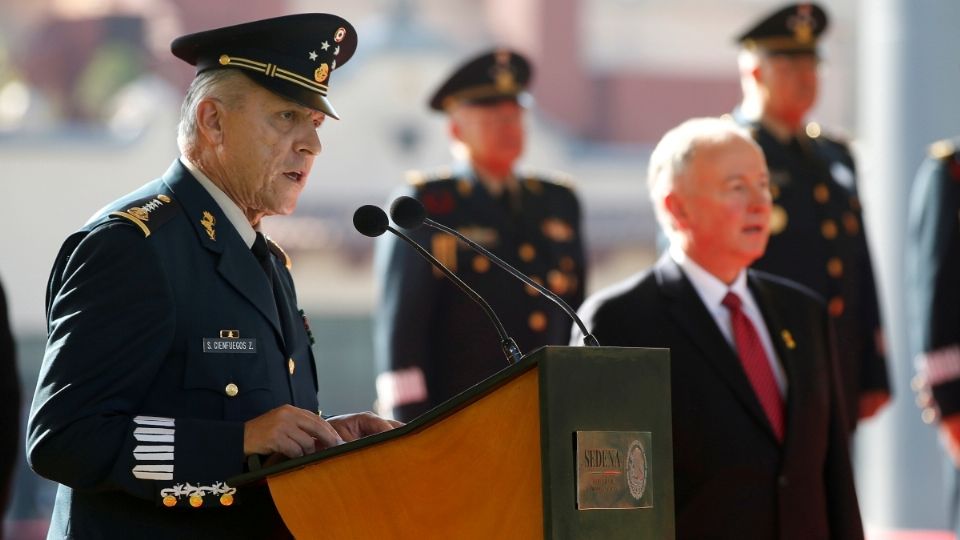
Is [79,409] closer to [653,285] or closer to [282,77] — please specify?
[282,77]

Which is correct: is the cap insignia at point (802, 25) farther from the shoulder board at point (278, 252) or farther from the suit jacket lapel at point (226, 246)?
the suit jacket lapel at point (226, 246)

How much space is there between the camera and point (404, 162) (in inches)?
982

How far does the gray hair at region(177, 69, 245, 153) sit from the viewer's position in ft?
9.80

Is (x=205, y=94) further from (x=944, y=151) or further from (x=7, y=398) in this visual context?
(x=944, y=151)

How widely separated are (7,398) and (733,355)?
1.93 metres

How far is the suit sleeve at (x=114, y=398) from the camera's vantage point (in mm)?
2658

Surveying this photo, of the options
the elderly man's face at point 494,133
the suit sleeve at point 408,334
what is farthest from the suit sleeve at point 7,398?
the elderly man's face at point 494,133

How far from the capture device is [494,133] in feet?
19.5

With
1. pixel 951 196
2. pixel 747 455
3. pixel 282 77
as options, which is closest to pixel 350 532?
pixel 282 77

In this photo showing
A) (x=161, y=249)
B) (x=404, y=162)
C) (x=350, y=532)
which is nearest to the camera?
(x=350, y=532)

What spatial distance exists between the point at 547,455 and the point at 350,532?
359 millimetres

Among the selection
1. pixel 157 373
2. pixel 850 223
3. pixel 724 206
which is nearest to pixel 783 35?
pixel 850 223

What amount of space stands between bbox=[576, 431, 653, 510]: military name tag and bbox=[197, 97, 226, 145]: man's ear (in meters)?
0.90

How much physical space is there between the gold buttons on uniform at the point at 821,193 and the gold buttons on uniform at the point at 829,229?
0.07 metres
